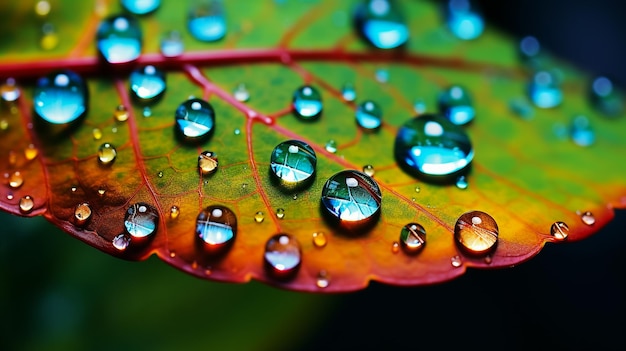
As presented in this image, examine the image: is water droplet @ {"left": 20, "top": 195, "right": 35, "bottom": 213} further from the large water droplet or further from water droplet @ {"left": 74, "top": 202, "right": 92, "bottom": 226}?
the large water droplet

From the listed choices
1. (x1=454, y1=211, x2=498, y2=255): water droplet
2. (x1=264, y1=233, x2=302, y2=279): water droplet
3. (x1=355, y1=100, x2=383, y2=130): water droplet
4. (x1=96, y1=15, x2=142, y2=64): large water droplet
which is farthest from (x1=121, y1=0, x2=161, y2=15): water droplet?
(x1=454, y1=211, x2=498, y2=255): water droplet

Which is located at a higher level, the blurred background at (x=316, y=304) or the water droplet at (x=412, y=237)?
the water droplet at (x=412, y=237)

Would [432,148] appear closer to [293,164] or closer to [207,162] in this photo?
[293,164]

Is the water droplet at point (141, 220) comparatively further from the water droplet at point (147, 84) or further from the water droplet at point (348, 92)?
the water droplet at point (348, 92)

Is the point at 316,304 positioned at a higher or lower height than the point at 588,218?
lower

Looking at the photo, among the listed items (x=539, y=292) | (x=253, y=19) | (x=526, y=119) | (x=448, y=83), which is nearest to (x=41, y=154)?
(x=253, y=19)

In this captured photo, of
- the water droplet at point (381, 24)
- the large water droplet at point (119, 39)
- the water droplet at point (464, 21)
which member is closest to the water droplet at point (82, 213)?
the large water droplet at point (119, 39)

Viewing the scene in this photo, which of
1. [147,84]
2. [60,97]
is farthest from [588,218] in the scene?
[60,97]
